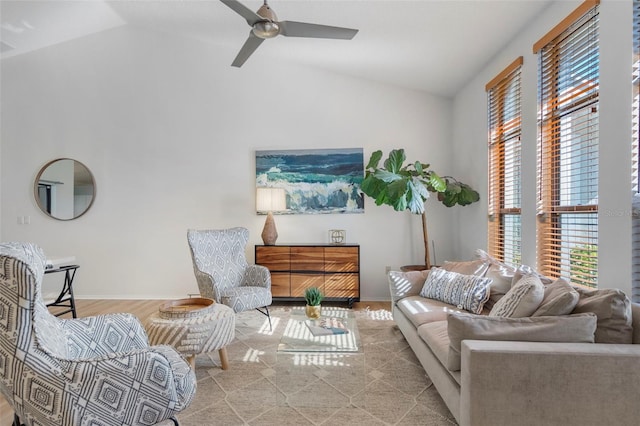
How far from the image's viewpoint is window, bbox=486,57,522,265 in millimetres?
3123

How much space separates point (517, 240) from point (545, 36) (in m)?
1.64

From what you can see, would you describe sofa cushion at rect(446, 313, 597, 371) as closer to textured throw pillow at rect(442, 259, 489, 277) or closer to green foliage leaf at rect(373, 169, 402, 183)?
textured throw pillow at rect(442, 259, 489, 277)

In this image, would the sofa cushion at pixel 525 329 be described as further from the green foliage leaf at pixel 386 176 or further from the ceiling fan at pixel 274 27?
the green foliage leaf at pixel 386 176

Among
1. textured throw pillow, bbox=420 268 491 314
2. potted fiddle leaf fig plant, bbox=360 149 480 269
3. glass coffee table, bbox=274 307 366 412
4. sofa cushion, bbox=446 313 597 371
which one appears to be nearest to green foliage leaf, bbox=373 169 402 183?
potted fiddle leaf fig plant, bbox=360 149 480 269

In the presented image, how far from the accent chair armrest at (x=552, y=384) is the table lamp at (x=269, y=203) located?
3.16 meters

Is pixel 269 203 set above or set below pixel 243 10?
below

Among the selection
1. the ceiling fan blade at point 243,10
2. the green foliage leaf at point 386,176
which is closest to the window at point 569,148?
the green foliage leaf at point 386,176

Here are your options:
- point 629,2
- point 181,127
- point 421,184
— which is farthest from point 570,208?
point 181,127

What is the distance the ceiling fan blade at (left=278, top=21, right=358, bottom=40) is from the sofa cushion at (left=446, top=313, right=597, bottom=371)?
1.92 meters

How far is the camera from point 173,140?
189 inches

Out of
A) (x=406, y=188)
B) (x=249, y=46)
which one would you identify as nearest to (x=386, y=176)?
(x=406, y=188)

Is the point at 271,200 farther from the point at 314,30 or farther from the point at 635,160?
the point at 635,160

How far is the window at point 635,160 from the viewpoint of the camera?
1.80 m

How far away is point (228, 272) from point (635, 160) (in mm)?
3292
